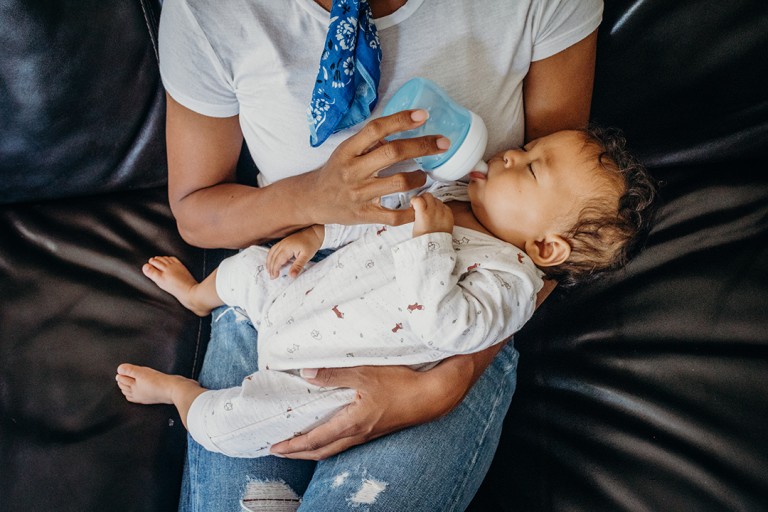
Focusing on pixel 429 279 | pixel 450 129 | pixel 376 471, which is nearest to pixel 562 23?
pixel 450 129

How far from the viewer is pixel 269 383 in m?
0.99

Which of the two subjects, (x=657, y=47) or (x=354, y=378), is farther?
(x=657, y=47)

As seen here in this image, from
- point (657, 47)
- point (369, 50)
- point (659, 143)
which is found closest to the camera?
point (369, 50)

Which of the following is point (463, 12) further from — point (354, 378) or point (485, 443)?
point (485, 443)

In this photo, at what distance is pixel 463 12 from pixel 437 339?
1.76 feet

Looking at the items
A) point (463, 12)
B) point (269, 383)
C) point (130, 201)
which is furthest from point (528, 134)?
point (130, 201)

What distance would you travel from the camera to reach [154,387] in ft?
3.43

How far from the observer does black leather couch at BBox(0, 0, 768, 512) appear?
984 millimetres

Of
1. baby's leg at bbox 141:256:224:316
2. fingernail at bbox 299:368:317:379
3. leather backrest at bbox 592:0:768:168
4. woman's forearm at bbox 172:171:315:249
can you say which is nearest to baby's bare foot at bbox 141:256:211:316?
baby's leg at bbox 141:256:224:316

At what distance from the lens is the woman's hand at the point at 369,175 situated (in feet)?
2.64

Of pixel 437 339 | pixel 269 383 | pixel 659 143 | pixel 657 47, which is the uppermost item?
pixel 657 47

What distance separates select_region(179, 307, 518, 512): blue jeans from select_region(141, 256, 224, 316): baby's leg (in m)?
0.16

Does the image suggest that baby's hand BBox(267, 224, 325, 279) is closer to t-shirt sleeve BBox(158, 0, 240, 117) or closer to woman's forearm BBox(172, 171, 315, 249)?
woman's forearm BBox(172, 171, 315, 249)

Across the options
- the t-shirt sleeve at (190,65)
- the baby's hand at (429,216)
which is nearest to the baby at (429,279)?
the baby's hand at (429,216)
